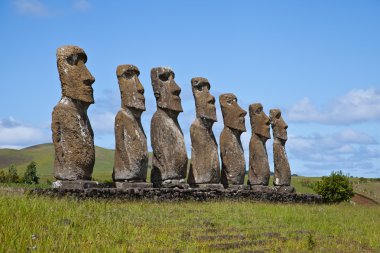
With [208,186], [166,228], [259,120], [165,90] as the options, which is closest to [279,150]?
[259,120]

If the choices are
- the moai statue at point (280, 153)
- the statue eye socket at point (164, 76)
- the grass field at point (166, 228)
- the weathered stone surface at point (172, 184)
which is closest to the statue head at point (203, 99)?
the statue eye socket at point (164, 76)

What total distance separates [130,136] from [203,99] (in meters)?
5.21

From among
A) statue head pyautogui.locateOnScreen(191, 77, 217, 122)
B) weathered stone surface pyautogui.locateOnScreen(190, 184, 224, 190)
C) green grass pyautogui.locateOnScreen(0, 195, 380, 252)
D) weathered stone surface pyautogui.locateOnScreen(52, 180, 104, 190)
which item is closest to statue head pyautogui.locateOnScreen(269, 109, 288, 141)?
statue head pyautogui.locateOnScreen(191, 77, 217, 122)

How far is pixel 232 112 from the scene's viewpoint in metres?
25.7

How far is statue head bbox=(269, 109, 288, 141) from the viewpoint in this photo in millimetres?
29742

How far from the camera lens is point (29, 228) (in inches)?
456

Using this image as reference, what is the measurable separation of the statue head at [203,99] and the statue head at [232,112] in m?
1.47

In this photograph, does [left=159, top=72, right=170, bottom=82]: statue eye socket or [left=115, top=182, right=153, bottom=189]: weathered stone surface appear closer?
[left=115, top=182, right=153, bottom=189]: weathered stone surface

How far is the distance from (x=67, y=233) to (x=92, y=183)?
6.28 m

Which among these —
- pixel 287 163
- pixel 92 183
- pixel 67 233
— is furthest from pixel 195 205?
pixel 287 163

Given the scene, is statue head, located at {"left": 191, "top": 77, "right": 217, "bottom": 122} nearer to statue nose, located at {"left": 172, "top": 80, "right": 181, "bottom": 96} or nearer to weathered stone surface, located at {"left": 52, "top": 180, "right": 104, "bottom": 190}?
statue nose, located at {"left": 172, "top": 80, "right": 181, "bottom": 96}

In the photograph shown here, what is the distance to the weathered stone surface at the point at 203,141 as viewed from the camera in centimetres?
2338

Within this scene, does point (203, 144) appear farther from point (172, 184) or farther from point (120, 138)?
point (120, 138)

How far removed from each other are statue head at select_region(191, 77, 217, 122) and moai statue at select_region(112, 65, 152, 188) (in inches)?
157
